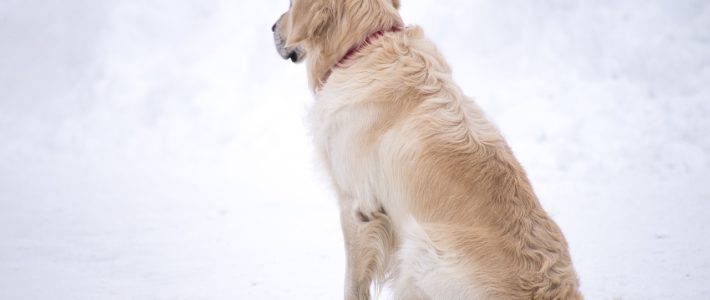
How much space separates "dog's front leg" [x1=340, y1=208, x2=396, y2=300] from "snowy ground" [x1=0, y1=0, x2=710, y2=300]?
0.31m

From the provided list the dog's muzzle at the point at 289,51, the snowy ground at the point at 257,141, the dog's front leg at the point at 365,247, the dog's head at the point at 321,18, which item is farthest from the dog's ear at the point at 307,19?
the dog's front leg at the point at 365,247

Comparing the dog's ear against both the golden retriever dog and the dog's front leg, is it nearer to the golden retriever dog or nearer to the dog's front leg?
the golden retriever dog

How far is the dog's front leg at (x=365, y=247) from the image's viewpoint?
9.50ft

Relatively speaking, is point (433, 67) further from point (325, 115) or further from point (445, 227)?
point (445, 227)

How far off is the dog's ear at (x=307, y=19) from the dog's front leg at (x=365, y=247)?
877 mm

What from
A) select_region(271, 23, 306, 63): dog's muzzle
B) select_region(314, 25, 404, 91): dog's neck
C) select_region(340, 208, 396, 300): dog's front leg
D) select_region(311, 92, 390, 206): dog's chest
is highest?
select_region(271, 23, 306, 63): dog's muzzle

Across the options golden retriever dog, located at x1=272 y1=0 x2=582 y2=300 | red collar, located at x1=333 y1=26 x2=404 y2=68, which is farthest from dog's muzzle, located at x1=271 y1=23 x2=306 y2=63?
red collar, located at x1=333 y1=26 x2=404 y2=68

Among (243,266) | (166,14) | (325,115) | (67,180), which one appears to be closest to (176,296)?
(243,266)

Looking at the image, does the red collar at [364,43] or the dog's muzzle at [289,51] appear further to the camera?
the dog's muzzle at [289,51]

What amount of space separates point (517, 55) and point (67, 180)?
5840 millimetres

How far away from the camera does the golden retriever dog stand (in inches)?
94.7

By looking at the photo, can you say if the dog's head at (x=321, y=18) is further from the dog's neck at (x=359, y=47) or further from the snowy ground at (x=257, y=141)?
the snowy ground at (x=257, y=141)

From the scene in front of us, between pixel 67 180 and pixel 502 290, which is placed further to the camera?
pixel 67 180

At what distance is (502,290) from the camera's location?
91.5 inches
